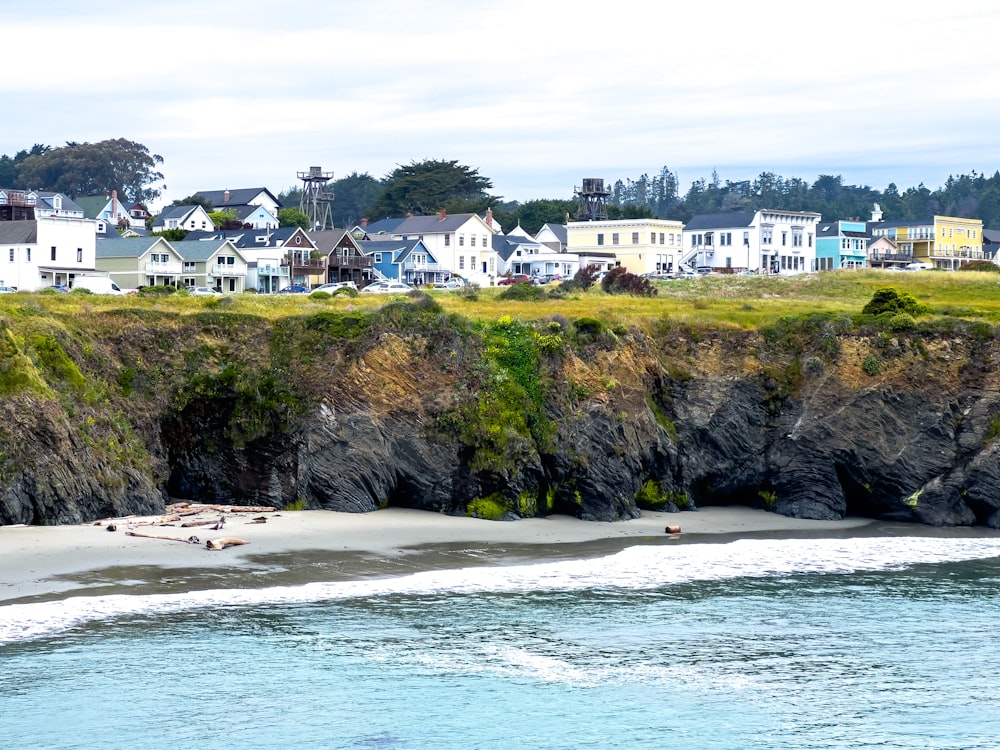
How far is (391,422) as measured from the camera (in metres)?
38.3

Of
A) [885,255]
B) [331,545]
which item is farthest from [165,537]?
[885,255]

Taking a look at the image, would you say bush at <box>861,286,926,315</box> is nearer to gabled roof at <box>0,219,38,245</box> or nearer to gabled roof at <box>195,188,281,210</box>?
gabled roof at <box>0,219,38,245</box>

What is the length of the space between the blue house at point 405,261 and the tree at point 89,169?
74647 mm

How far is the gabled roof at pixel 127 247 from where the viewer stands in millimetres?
84688

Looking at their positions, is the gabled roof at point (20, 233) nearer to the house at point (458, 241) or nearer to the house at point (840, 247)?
the house at point (458, 241)

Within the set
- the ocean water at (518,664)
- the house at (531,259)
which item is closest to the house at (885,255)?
the house at (531,259)

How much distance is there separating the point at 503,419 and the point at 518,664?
15.5 m

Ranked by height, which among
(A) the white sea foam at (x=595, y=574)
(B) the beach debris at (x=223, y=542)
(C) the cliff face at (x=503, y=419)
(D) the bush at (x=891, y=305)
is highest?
(D) the bush at (x=891, y=305)

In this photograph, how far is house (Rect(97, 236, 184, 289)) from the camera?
8412cm

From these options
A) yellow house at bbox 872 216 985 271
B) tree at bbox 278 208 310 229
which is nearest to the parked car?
tree at bbox 278 208 310 229

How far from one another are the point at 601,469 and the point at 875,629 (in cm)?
1350

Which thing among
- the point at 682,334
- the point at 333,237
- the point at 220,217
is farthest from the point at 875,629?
the point at 220,217

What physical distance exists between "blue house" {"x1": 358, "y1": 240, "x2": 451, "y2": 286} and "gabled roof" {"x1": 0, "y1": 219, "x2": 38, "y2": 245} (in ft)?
121

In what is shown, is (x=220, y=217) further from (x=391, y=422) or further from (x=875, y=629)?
(x=875, y=629)
